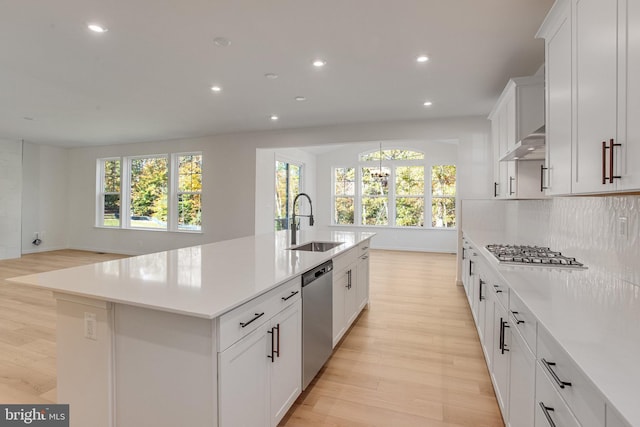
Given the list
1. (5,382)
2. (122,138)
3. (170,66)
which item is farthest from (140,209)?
(5,382)

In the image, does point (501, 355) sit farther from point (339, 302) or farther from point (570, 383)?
point (339, 302)

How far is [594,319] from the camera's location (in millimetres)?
1217

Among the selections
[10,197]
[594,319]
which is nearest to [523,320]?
[594,319]

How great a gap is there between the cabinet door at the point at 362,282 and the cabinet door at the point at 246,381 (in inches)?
77.0

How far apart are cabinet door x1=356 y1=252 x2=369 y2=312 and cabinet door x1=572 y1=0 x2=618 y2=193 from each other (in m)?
2.20

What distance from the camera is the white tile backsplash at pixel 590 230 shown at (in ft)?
5.64

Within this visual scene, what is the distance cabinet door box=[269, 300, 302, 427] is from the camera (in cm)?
174

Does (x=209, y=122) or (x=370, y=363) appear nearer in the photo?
(x=370, y=363)

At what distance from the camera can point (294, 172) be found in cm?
863

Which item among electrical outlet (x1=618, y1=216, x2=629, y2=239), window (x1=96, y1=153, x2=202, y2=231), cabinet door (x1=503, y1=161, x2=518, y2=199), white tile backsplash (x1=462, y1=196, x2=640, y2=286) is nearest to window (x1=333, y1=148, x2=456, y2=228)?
window (x1=96, y1=153, x2=202, y2=231)

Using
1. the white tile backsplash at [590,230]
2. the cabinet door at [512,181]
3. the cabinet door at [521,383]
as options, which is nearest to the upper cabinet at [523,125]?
the cabinet door at [512,181]

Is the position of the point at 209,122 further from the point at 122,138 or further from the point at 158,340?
the point at 158,340

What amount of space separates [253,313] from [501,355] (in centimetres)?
146

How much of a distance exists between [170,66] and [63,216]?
754 cm
